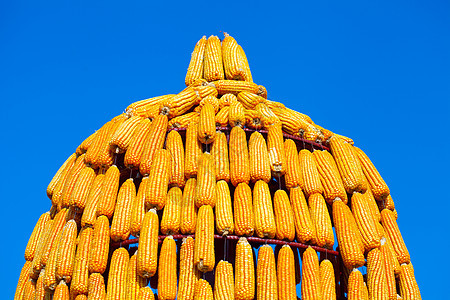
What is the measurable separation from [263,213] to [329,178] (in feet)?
9.24

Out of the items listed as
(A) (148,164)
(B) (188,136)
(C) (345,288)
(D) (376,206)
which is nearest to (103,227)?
(A) (148,164)

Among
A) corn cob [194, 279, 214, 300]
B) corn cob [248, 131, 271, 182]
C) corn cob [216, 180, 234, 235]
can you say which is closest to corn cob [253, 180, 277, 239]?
corn cob [248, 131, 271, 182]

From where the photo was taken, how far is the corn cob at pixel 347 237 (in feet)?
54.1

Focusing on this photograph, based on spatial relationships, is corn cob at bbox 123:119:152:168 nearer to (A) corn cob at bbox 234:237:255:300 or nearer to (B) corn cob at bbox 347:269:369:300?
(A) corn cob at bbox 234:237:255:300

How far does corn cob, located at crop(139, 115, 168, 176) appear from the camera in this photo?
17484 mm

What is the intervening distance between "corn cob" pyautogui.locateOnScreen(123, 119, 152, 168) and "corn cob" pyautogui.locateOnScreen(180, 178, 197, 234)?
1703 mm

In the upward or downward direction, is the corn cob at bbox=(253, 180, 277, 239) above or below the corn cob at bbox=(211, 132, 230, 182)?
below

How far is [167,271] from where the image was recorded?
15383mm

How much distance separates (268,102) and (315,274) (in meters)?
6.48

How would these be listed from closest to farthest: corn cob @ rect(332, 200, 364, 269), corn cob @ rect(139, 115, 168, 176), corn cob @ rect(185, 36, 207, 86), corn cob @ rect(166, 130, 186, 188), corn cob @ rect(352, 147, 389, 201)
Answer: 1. corn cob @ rect(332, 200, 364, 269)
2. corn cob @ rect(166, 130, 186, 188)
3. corn cob @ rect(139, 115, 168, 176)
4. corn cob @ rect(352, 147, 389, 201)
5. corn cob @ rect(185, 36, 207, 86)

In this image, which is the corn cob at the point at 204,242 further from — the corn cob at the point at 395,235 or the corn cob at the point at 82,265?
the corn cob at the point at 395,235

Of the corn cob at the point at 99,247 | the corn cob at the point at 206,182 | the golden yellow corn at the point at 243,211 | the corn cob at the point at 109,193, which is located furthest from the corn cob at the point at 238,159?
the corn cob at the point at 99,247

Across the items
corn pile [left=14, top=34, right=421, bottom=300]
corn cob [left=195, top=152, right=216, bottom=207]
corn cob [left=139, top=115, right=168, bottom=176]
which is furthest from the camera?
corn cob [left=139, top=115, right=168, bottom=176]

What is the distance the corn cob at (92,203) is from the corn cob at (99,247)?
0.24 m
